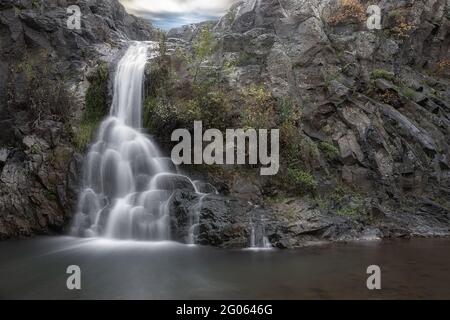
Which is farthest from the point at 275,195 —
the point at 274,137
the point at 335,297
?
the point at 335,297

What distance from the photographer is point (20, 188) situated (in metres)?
14.9

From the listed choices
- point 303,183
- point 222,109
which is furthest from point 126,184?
point 303,183

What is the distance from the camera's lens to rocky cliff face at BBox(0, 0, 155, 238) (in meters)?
14.7

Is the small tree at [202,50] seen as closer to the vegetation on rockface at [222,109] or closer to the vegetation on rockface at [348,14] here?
the vegetation on rockface at [222,109]

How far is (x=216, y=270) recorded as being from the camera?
35.0ft

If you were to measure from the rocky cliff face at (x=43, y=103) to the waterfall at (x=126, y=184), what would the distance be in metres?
0.67

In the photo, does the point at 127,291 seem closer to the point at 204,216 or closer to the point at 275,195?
the point at 204,216

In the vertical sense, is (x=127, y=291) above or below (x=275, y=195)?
below

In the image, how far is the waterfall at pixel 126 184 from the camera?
1359 cm

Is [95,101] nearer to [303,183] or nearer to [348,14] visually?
[303,183]

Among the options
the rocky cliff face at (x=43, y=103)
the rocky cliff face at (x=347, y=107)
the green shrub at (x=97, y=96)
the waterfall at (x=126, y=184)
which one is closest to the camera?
the waterfall at (x=126, y=184)

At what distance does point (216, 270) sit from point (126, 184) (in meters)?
5.66

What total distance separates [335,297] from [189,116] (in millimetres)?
9597

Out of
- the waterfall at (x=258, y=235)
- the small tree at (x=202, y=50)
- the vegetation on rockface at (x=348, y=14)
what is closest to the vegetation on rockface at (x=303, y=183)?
the waterfall at (x=258, y=235)
